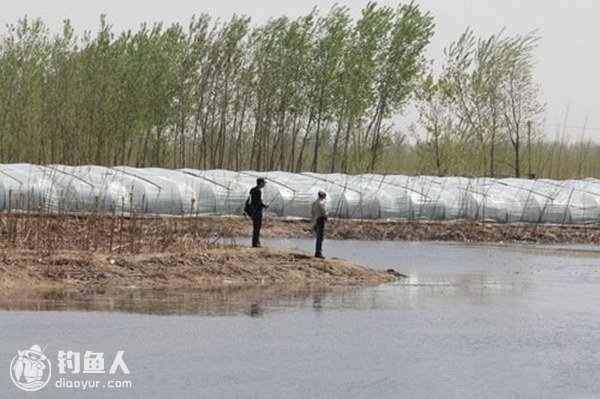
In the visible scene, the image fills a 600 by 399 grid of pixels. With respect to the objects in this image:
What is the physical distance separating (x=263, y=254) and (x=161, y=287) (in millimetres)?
3603

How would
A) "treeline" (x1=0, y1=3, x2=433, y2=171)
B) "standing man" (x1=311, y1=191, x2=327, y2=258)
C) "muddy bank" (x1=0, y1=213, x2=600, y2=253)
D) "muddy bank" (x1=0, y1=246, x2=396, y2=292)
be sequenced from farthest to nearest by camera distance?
"treeline" (x1=0, y1=3, x2=433, y2=171), "standing man" (x1=311, y1=191, x2=327, y2=258), "muddy bank" (x1=0, y1=213, x2=600, y2=253), "muddy bank" (x1=0, y1=246, x2=396, y2=292)

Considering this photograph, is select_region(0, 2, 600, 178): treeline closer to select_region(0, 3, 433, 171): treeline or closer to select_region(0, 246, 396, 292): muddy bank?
select_region(0, 3, 433, 171): treeline

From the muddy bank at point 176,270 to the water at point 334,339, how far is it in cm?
107

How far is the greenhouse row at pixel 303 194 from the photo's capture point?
40.2 metres

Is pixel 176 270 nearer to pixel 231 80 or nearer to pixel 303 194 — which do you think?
pixel 303 194

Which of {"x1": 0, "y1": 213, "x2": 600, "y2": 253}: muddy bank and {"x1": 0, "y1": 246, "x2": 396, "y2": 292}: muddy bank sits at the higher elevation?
{"x1": 0, "y1": 213, "x2": 600, "y2": 253}: muddy bank

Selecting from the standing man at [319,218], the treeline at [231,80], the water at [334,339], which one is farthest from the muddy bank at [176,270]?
the treeline at [231,80]

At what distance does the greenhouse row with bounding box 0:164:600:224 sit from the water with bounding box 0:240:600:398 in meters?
16.4

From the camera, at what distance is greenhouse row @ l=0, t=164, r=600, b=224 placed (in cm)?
4022

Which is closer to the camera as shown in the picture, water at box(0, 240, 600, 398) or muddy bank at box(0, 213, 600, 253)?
water at box(0, 240, 600, 398)

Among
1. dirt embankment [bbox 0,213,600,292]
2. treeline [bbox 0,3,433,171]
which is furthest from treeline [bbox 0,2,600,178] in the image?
dirt embankment [bbox 0,213,600,292]

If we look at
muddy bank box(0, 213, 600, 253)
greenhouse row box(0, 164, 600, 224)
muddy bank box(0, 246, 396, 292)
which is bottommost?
muddy bank box(0, 246, 396, 292)

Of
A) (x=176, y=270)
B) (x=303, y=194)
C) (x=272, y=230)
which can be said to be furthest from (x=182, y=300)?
(x=303, y=194)

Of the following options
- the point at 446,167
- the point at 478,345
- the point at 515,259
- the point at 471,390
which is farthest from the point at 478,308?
the point at 446,167
